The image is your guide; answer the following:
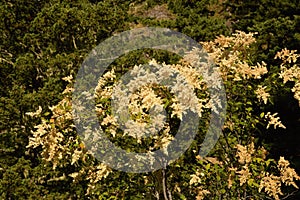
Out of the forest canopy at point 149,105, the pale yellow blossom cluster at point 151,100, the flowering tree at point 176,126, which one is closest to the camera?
the pale yellow blossom cluster at point 151,100

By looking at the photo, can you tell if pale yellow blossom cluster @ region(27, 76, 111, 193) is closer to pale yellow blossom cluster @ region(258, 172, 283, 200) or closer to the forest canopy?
the forest canopy

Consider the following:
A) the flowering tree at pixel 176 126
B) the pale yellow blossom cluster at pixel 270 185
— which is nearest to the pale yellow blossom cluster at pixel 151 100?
the flowering tree at pixel 176 126

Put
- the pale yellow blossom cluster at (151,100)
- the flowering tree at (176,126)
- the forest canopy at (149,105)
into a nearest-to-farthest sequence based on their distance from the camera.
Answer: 1. the pale yellow blossom cluster at (151,100)
2. the flowering tree at (176,126)
3. the forest canopy at (149,105)

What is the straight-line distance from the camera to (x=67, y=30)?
7.12m

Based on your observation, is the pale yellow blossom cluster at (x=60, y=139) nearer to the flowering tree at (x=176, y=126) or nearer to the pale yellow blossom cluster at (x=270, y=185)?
the flowering tree at (x=176, y=126)

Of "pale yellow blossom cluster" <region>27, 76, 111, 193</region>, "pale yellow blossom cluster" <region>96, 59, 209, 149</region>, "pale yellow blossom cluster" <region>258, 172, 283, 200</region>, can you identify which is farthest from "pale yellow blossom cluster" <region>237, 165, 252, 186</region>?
"pale yellow blossom cluster" <region>27, 76, 111, 193</region>

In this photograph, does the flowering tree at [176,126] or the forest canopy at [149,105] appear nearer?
the flowering tree at [176,126]

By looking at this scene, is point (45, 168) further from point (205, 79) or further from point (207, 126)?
point (205, 79)

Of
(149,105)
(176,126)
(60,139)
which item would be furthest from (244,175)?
(60,139)

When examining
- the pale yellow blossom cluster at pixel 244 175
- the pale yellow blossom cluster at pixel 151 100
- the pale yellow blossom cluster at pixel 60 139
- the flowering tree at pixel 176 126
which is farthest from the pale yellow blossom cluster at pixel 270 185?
the pale yellow blossom cluster at pixel 60 139

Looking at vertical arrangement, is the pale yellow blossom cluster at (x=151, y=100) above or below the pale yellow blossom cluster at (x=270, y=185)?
above

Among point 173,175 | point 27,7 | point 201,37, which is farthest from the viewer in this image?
point 201,37

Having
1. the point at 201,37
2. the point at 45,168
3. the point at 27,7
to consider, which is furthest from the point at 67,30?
the point at 201,37

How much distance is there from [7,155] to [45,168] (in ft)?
2.84
